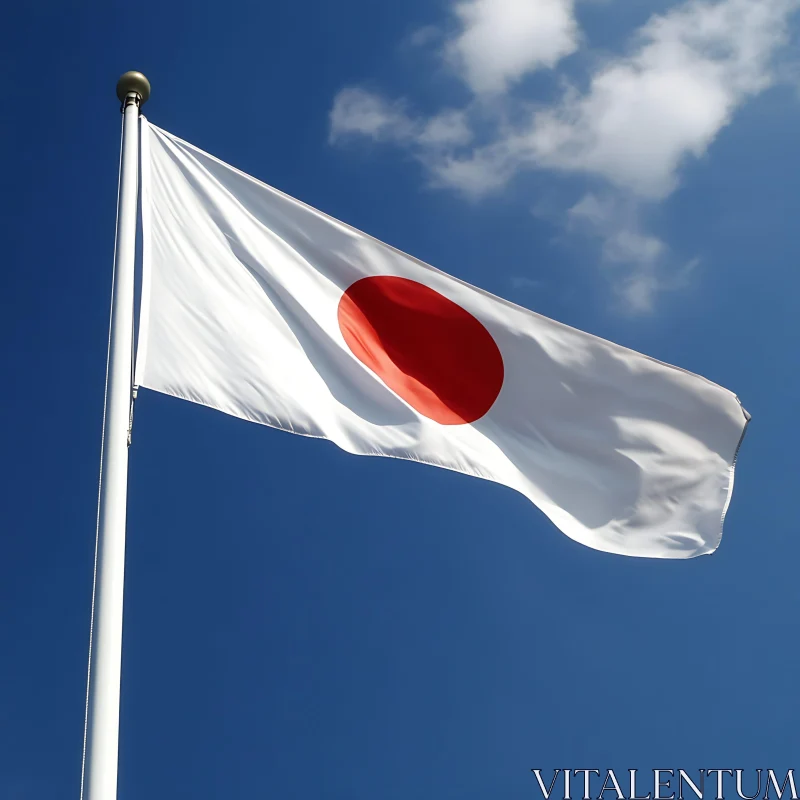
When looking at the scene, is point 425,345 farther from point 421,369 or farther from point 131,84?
point 131,84

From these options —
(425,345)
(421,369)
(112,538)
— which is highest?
(425,345)

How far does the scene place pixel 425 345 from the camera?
11156 millimetres

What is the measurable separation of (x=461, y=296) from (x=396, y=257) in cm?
72

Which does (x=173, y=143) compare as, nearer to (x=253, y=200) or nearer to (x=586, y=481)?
(x=253, y=200)

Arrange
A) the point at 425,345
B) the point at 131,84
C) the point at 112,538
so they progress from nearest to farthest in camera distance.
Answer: the point at 112,538 < the point at 131,84 < the point at 425,345

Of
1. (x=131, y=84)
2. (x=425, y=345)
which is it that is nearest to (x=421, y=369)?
(x=425, y=345)

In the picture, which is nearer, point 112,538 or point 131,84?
point 112,538

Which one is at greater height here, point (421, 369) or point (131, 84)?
point (131, 84)

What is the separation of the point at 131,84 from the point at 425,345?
3519 mm

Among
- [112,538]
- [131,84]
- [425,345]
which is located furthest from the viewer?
[425,345]

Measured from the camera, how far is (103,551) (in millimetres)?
7613

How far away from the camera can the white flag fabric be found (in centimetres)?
982

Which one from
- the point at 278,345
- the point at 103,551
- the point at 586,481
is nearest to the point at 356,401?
the point at 278,345

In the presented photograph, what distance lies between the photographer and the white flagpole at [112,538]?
6949 millimetres
